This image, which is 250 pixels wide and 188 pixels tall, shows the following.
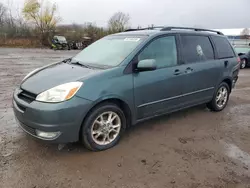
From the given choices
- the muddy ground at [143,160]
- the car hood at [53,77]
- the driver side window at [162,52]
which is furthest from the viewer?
the driver side window at [162,52]

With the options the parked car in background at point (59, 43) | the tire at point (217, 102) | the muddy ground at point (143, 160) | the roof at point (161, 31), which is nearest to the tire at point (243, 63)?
the tire at point (217, 102)

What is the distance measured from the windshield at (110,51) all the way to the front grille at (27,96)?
105 cm

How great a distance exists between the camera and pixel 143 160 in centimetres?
318

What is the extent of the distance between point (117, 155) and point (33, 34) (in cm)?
3237

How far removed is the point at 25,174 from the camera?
279 cm

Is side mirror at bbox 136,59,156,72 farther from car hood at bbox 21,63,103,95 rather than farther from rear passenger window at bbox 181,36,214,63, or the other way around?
rear passenger window at bbox 181,36,214,63

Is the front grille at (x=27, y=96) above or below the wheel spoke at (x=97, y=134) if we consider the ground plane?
above

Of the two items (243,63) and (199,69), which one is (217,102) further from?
(243,63)

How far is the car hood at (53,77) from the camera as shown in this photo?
10.3ft

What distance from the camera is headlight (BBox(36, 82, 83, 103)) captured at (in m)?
2.94

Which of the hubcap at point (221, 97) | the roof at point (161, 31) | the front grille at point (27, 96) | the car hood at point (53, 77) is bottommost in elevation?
the hubcap at point (221, 97)

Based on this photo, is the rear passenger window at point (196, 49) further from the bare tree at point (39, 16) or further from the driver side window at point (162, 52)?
the bare tree at point (39, 16)

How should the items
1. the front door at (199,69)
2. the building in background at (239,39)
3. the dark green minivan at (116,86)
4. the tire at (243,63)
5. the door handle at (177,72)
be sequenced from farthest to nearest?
1. the building in background at (239,39)
2. the tire at (243,63)
3. the front door at (199,69)
4. the door handle at (177,72)
5. the dark green minivan at (116,86)

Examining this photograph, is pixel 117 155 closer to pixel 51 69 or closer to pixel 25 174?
pixel 25 174
